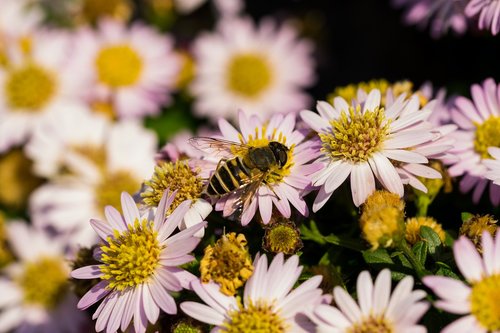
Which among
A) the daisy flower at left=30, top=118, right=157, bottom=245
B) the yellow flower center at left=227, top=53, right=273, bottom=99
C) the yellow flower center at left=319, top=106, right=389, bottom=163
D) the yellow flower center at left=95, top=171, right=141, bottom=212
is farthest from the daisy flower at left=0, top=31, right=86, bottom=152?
the yellow flower center at left=319, top=106, right=389, bottom=163

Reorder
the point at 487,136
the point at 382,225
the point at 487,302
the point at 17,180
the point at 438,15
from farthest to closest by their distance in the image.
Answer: the point at 17,180 < the point at 438,15 < the point at 487,136 < the point at 382,225 < the point at 487,302

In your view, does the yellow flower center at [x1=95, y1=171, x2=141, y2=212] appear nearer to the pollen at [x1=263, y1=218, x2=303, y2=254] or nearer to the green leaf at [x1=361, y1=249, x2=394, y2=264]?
the pollen at [x1=263, y1=218, x2=303, y2=254]

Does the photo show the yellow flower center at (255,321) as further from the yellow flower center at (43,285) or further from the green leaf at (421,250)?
the yellow flower center at (43,285)

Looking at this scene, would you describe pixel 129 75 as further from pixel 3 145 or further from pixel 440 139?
pixel 440 139

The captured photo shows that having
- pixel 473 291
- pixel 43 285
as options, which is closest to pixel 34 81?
pixel 43 285

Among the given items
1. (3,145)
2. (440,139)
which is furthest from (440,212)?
(3,145)

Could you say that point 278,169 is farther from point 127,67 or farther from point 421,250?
point 127,67
